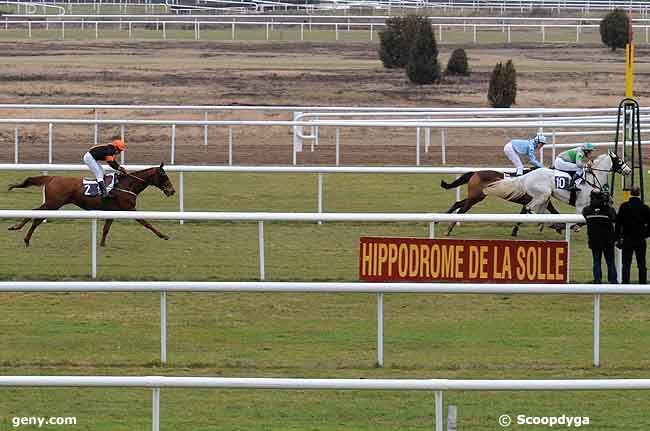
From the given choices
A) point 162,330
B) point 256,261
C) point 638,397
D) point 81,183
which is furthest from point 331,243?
point 638,397

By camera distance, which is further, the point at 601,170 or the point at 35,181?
the point at 601,170

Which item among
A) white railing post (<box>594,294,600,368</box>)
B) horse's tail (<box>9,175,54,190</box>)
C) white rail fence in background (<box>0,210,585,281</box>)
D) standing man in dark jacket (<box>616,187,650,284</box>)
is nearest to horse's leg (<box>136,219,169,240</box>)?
horse's tail (<box>9,175,54,190</box>)

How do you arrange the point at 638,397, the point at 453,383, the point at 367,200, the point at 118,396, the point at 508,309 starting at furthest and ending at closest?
1. the point at 367,200
2. the point at 508,309
3. the point at 638,397
4. the point at 118,396
5. the point at 453,383

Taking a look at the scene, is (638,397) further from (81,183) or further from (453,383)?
(81,183)

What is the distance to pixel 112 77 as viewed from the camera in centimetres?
2956

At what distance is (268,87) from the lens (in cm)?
2828

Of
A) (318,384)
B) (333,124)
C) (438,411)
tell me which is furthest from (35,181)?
(438,411)

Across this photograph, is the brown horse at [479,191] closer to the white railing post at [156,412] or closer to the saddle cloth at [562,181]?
the saddle cloth at [562,181]

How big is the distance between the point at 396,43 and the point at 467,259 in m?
21.4

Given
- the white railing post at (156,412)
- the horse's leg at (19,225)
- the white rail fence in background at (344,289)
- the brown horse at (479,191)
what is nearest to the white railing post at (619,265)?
the brown horse at (479,191)

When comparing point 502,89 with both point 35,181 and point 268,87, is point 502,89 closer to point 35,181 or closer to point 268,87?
point 268,87

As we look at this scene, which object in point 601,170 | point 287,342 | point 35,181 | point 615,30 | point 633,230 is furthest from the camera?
point 615,30

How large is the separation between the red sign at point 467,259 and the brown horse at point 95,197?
296 cm

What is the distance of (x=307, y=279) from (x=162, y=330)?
9.78ft
